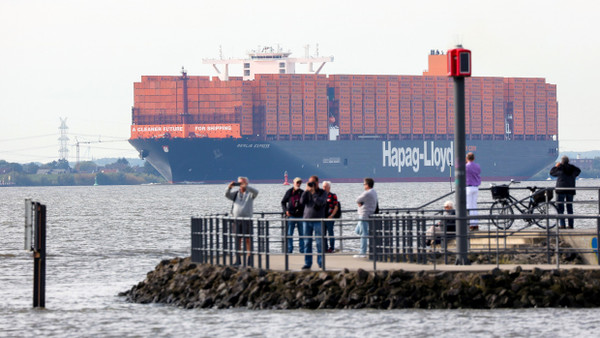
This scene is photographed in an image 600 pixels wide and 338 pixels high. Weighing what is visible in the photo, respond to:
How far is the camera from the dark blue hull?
14812 centimetres

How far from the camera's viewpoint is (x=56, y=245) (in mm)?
39875

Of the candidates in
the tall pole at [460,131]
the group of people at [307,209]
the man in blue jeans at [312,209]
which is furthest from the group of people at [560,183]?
the man in blue jeans at [312,209]

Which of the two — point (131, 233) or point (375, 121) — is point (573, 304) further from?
point (375, 121)

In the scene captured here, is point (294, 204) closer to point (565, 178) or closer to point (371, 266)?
point (371, 266)

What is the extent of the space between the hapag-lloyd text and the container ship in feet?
0.43

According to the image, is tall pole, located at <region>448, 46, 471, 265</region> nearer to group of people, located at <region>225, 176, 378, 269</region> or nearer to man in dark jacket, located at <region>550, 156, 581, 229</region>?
group of people, located at <region>225, 176, 378, 269</region>

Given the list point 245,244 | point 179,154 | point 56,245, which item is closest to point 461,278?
point 245,244

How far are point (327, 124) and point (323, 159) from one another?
5.22 metres

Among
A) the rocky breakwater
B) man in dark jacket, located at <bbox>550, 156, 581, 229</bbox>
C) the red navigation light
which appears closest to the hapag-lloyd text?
man in dark jacket, located at <bbox>550, 156, 581, 229</bbox>

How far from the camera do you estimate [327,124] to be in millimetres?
154375

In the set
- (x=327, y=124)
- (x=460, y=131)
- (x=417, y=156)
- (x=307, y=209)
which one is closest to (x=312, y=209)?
(x=307, y=209)

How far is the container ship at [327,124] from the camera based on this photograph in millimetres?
149750

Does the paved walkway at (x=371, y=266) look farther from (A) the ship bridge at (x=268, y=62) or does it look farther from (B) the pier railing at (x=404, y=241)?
(A) the ship bridge at (x=268, y=62)

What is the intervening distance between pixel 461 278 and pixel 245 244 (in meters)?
3.37
